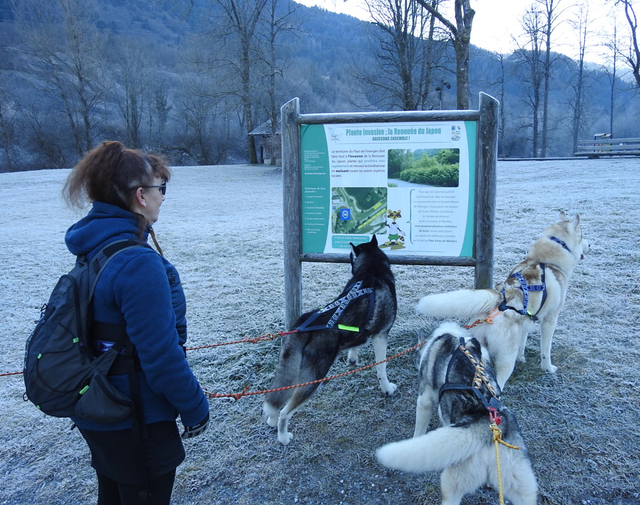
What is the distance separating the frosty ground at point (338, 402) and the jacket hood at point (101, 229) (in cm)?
201

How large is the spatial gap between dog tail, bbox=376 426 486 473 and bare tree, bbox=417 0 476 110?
1156 cm

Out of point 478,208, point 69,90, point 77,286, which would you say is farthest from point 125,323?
point 69,90

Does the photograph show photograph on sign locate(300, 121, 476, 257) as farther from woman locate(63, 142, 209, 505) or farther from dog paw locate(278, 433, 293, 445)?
woman locate(63, 142, 209, 505)

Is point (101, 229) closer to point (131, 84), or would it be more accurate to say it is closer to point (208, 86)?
point (208, 86)

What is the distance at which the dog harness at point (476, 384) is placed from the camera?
7.71 ft

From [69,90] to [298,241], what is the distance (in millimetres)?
52534

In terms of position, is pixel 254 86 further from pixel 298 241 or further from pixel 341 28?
pixel 341 28

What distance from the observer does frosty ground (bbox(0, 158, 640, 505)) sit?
9.49ft

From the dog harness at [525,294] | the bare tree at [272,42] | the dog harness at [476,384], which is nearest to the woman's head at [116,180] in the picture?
the dog harness at [476,384]

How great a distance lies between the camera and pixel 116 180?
186 centimetres

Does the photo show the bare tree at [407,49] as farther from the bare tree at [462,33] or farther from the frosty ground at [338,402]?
the frosty ground at [338,402]

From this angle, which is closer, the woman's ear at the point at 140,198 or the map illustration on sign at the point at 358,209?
the woman's ear at the point at 140,198

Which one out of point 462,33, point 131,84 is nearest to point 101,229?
point 462,33

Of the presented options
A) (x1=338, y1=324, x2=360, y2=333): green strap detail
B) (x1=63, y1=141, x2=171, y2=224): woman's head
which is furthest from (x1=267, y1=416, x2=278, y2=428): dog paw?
(x1=63, y1=141, x2=171, y2=224): woman's head
